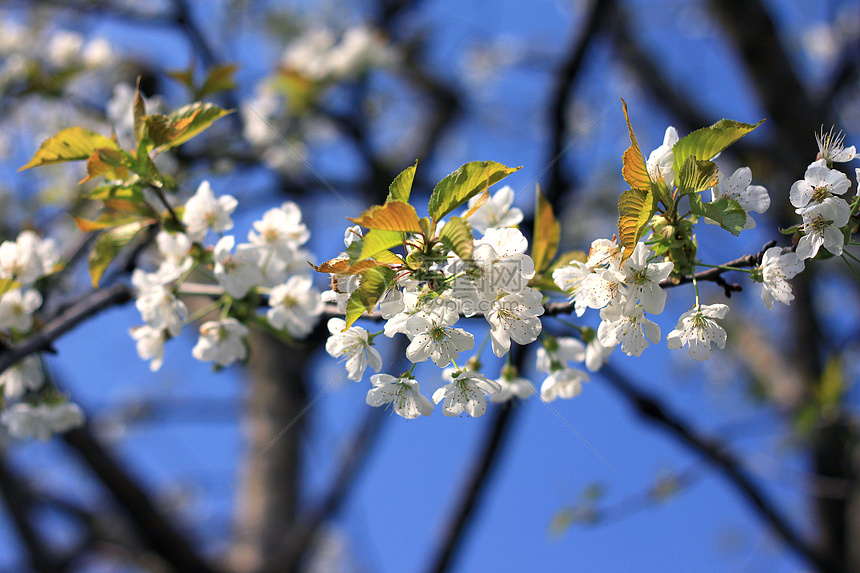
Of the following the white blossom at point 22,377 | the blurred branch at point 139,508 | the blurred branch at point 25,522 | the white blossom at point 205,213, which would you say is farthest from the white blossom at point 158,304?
the blurred branch at point 25,522

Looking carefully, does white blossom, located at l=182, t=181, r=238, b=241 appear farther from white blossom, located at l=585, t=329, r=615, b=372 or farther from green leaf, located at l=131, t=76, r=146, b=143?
white blossom, located at l=585, t=329, r=615, b=372

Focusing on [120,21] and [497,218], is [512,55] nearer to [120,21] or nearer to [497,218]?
[120,21]

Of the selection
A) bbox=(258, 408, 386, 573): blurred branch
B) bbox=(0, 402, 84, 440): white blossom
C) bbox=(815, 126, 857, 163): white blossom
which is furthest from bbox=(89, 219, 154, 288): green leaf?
bbox=(258, 408, 386, 573): blurred branch

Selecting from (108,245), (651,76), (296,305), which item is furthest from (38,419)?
(651,76)

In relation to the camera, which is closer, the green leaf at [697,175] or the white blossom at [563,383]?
the green leaf at [697,175]

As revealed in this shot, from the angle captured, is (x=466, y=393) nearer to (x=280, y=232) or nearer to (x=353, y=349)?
(x=353, y=349)

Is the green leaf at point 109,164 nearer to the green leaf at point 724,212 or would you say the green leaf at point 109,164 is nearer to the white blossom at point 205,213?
the white blossom at point 205,213

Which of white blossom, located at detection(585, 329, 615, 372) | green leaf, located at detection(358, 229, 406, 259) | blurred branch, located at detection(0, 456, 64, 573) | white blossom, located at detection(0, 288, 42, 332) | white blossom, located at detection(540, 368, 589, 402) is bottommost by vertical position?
blurred branch, located at detection(0, 456, 64, 573)
